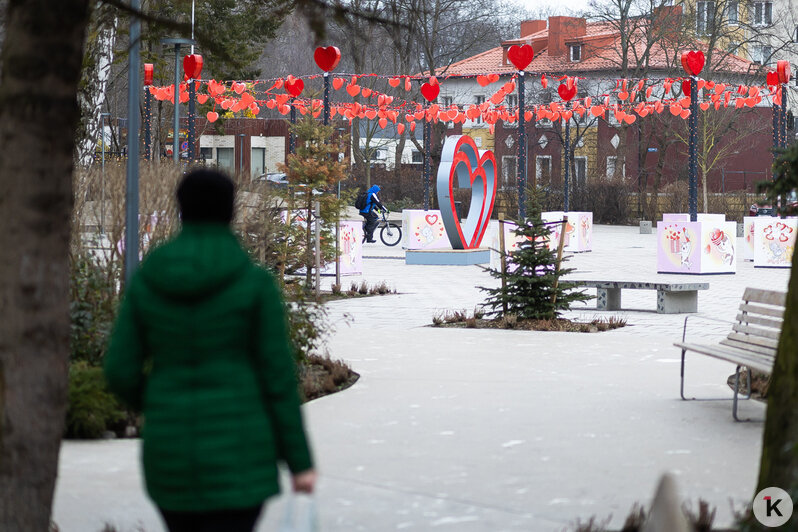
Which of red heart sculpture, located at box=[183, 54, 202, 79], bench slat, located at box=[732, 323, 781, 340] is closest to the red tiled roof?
red heart sculpture, located at box=[183, 54, 202, 79]

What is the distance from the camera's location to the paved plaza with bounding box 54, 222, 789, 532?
18.5ft

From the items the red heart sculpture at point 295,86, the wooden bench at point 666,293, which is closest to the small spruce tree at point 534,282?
the wooden bench at point 666,293

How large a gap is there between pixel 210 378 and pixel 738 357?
5364 millimetres

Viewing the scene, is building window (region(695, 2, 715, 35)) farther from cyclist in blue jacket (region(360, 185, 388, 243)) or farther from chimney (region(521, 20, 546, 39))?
chimney (region(521, 20, 546, 39))

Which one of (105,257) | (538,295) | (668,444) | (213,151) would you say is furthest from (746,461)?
(213,151)

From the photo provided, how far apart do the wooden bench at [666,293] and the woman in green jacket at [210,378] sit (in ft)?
39.5

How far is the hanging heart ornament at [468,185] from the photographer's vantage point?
25516mm

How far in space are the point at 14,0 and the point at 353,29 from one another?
77.5 inches

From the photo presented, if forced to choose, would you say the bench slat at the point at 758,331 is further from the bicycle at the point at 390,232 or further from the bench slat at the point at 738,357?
the bicycle at the point at 390,232

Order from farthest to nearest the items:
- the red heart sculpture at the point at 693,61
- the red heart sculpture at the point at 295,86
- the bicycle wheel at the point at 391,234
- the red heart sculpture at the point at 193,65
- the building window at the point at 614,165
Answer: the building window at the point at 614,165 → the bicycle wheel at the point at 391,234 → the red heart sculpture at the point at 295,86 → the red heart sculpture at the point at 193,65 → the red heart sculpture at the point at 693,61

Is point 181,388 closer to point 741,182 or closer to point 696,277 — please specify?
point 696,277

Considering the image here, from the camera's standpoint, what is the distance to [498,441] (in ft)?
23.8

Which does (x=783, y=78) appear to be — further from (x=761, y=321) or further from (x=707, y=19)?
(x=707, y=19)

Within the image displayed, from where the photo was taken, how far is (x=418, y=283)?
808 inches
